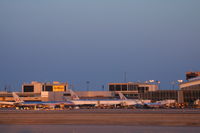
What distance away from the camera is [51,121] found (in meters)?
49.1

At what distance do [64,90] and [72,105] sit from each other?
63.2 m

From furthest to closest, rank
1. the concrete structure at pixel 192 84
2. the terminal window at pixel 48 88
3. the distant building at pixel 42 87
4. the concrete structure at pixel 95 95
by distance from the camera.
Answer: the terminal window at pixel 48 88
the distant building at pixel 42 87
the concrete structure at pixel 95 95
the concrete structure at pixel 192 84

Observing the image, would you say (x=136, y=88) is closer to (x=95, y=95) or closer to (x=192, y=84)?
(x=95, y=95)

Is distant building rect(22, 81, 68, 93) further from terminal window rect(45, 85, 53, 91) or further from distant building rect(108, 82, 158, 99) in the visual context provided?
distant building rect(108, 82, 158, 99)

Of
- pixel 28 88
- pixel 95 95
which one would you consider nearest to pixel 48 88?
pixel 28 88

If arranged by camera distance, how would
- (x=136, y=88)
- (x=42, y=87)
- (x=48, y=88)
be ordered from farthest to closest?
(x=136, y=88) < (x=48, y=88) < (x=42, y=87)

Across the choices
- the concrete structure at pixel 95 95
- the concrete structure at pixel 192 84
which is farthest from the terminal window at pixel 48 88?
the concrete structure at pixel 192 84

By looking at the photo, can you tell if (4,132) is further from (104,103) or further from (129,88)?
(129,88)

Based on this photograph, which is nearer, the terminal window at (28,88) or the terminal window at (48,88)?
the terminal window at (28,88)

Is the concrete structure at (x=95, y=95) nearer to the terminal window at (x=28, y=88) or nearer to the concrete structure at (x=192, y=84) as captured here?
the terminal window at (x=28, y=88)

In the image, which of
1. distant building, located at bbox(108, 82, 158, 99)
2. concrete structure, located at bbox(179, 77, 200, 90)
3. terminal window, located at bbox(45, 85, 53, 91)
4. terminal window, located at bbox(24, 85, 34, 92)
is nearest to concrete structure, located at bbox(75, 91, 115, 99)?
distant building, located at bbox(108, 82, 158, 99)

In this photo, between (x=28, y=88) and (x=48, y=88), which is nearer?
(x=28, y=88)

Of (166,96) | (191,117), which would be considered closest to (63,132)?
(191,117)

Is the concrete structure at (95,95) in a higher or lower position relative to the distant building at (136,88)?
lower
